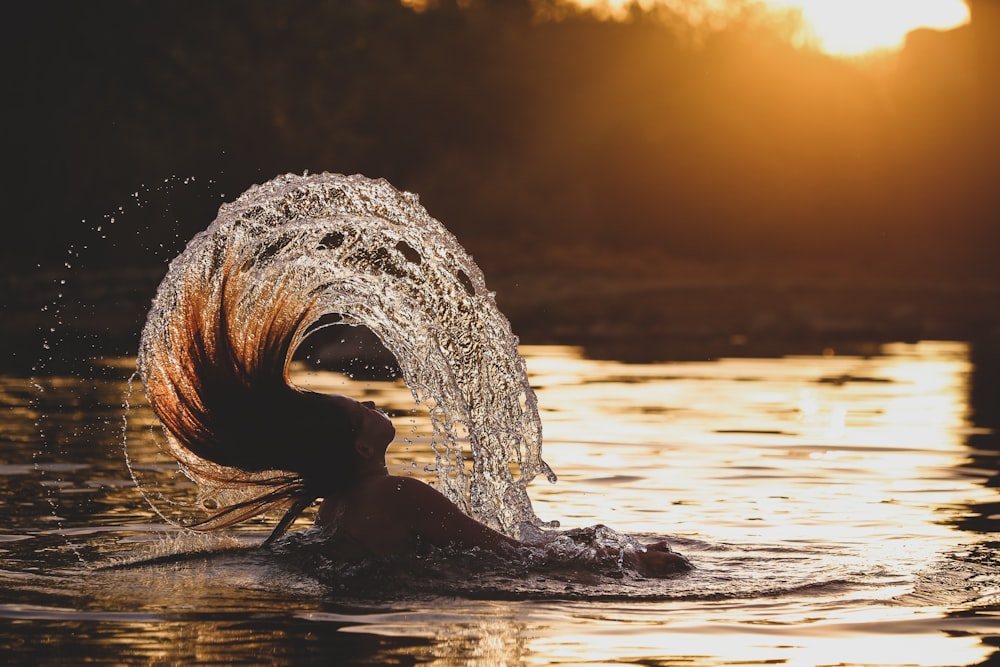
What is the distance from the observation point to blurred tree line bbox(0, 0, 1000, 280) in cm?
4400

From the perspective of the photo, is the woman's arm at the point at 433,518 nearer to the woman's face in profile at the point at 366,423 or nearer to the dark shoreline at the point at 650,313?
the woman's face in profile at the point at 366,423

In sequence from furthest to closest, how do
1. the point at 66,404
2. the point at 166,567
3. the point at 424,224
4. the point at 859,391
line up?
the point at 859,391, the point at 66,404, the point at 424,224, the point at 166,567

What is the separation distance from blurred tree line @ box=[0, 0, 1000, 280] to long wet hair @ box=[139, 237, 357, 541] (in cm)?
3163

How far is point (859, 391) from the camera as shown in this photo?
67.1 feet

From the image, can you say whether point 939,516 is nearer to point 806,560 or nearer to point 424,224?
point 806,560

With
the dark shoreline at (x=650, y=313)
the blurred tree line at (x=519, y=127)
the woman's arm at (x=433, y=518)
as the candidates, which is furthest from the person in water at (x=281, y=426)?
the blurred tree line at (x=519, y=127)

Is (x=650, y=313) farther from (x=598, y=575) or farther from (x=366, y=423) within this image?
(x=366, y=423)

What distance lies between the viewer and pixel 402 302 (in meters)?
9.70

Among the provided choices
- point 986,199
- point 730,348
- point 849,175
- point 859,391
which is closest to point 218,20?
point 849,175

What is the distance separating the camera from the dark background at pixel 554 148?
138 ft

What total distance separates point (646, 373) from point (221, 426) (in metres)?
15.3

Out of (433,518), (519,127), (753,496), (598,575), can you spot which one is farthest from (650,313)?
(433,518)

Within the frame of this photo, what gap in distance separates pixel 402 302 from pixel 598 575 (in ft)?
6.78

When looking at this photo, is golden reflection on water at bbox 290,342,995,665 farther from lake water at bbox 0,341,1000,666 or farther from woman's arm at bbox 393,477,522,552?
woman's arm at bbox 393,477,522,552
